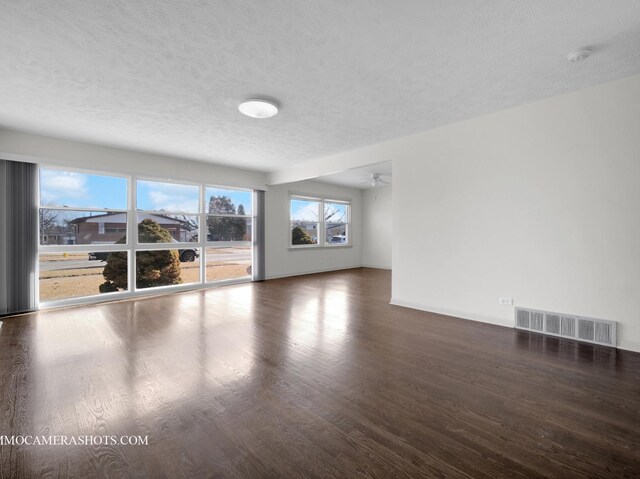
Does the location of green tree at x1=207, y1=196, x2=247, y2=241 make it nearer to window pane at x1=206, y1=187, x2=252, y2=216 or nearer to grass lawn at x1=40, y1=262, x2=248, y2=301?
window pane at x1=206, y1=187, x2=252, y2=216

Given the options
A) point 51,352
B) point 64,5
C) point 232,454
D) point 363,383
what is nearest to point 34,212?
point 51,352

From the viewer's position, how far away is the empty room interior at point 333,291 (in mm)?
1750

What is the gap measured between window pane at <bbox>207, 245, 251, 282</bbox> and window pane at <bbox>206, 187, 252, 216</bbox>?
88cm

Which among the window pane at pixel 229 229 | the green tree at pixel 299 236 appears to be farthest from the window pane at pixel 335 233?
the window pane at pixel 229 229

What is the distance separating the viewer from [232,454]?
5.21 feet

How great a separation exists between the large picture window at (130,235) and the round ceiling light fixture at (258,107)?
338 cm

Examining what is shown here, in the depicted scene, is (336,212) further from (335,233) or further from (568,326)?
(568,326)

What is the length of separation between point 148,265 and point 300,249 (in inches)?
151

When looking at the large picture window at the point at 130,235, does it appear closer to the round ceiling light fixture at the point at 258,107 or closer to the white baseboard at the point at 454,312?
A: the round ceiling light fixture at the point at 258,107

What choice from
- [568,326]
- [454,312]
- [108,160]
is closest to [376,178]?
[454,312]

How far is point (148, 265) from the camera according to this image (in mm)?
5770

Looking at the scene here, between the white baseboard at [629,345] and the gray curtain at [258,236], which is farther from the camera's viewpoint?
the gray curtain at [258,236]

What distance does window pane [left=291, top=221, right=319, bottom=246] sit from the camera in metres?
8.38

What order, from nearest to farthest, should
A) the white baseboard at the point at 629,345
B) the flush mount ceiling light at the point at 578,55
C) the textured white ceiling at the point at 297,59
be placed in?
the textured white ceiling at the point at 297,59 < the flush mount ceiling light at the point at 578,55 < the white baseboard at the point at 629,345
